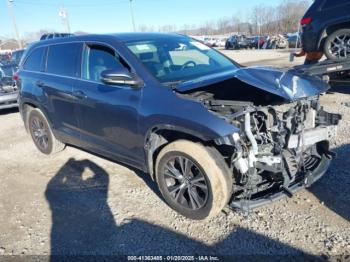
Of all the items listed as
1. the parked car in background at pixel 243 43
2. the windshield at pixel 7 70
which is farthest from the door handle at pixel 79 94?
the parked car in background at pixel 243 43

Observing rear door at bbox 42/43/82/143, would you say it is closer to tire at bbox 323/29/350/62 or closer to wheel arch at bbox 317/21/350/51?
tire at bbox 323/29/350/62

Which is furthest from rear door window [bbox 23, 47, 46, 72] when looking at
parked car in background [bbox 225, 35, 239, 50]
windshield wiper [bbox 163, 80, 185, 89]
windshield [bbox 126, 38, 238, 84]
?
parked car in background [bbox 225, 35, 239, 50]

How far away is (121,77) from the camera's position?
3.71m

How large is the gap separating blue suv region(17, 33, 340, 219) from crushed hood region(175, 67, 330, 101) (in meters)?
0.01

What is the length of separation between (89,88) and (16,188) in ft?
5.85

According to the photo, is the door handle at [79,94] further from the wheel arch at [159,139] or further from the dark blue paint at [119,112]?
the wheel arch at [159,139]

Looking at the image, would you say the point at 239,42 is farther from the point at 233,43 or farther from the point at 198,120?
the point at 198,120

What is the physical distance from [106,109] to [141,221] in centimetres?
134

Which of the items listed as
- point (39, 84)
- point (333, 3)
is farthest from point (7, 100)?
point (333, 3)

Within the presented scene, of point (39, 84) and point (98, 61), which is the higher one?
point (98, 61)

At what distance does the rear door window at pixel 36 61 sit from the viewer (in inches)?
220

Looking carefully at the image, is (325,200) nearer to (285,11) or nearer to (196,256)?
(196,256)

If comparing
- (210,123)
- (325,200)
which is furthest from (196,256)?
(325,200)

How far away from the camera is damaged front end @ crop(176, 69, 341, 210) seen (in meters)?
3.31
